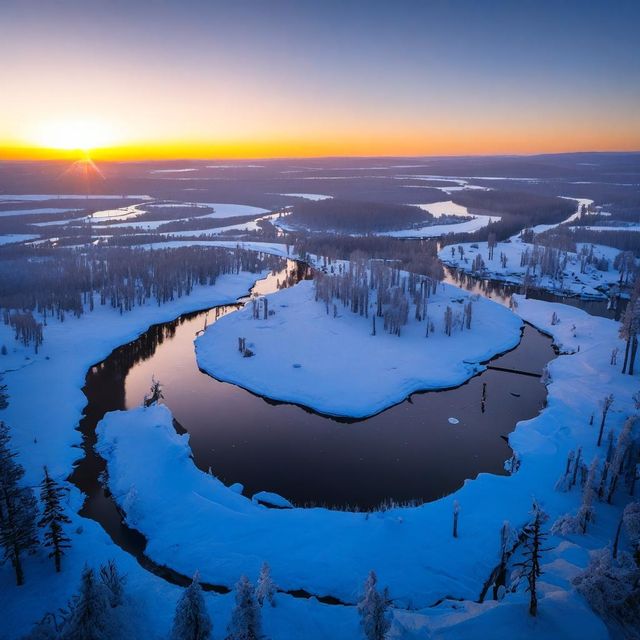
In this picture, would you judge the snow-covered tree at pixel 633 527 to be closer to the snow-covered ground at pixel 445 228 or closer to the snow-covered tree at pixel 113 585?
the snow-covered tree at pixel 113 585

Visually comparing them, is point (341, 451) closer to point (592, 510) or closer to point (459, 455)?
point (459, 455)

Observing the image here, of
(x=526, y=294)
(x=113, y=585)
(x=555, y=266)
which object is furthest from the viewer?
(x=555, y=266)

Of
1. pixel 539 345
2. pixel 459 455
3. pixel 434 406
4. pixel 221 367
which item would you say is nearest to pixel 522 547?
pixel 459 455

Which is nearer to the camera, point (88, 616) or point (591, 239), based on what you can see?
point (88, 616)

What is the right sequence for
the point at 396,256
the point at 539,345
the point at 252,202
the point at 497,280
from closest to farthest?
the point at 539,345 → the point at 497,280 → the point at 396,256 → the point at 252,202

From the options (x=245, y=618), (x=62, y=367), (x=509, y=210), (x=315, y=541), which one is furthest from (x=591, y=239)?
(x=245, y=618)

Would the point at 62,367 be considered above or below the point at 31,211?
below

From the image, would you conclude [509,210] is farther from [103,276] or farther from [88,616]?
[88,616]
